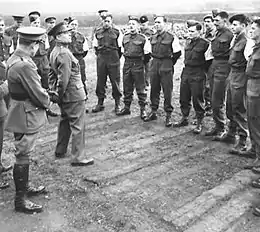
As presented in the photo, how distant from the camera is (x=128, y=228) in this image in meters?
3.56

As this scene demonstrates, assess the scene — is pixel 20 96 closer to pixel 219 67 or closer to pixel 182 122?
pixel 219 67

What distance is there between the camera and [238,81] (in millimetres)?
5129

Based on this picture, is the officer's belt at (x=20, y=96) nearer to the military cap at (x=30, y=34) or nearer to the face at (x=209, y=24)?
the military cap at (x=30, y=34)

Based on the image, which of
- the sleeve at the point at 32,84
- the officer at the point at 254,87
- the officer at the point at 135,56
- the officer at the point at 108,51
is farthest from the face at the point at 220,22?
the sleeve at the point at 32,84

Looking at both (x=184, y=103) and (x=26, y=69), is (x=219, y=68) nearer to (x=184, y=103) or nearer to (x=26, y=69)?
(x=184, y=103)

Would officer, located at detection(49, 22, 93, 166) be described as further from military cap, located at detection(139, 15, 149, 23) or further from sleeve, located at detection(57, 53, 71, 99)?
military cap, located at detection(139, 15, 149, 23)

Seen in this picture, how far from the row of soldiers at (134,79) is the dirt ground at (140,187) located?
20cm

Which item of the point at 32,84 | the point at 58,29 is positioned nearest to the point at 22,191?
the point at 32,84

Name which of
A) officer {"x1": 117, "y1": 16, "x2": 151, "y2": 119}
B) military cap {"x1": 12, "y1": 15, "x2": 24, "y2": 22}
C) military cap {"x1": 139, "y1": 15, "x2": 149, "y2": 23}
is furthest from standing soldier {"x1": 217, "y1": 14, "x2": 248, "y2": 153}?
military cap {"x1": 12, "y1": 15, "x2": 24, "y2": 22}

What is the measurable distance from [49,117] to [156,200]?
11.9ft

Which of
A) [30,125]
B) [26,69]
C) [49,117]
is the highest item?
[26,69]

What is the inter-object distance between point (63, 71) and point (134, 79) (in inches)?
95.4

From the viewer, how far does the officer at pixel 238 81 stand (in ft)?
16.6

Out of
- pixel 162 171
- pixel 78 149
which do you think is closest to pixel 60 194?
pixel 78 149
